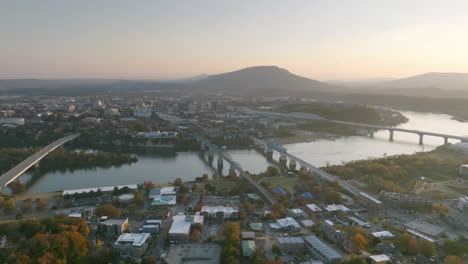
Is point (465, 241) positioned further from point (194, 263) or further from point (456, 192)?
point (194, 263)

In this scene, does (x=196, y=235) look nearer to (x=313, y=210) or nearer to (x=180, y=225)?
(x=180, y=225)

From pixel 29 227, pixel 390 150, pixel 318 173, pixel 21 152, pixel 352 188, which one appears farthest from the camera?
pixel 390 150

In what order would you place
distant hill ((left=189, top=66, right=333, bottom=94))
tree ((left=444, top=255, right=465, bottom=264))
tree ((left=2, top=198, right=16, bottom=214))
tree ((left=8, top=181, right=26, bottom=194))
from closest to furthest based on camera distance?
tree ((left=444, top=255, right=465, bottom=264)) → tree ((left=2, top=198, right=16, bottom=214)) → tree ((left=8, top=181, right=26, bottom=194)) → distant hill ((left=189, top=66, right=333, bottom=94))

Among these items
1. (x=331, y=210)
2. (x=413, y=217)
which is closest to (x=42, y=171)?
(x=331, y=210)

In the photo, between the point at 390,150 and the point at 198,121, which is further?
the point at 198,121

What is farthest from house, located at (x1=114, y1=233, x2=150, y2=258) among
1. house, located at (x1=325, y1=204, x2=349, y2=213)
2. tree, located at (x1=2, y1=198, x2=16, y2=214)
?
house, located at (x1=325, y1=204, x2=349, y2=213)

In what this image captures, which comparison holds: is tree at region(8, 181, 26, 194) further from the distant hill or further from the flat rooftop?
the distant hill

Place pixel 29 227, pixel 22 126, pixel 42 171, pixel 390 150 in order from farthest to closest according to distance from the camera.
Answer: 1. pixel 22 126
2. pixel 390 150
3. pixel 42 171
4. pixel 29 227

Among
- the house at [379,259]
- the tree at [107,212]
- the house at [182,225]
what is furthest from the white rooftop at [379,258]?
the tree at [107,212]
